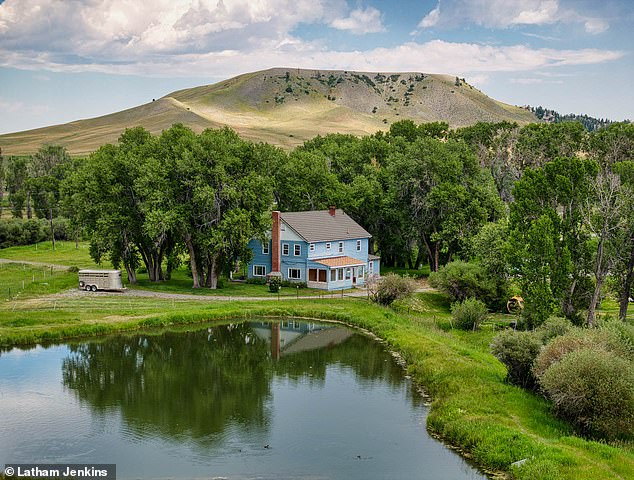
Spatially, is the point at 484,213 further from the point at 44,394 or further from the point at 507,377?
the point at 44,394

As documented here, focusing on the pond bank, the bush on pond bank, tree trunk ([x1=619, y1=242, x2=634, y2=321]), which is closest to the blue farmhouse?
the pond bank

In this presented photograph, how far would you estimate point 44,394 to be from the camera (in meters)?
31.7

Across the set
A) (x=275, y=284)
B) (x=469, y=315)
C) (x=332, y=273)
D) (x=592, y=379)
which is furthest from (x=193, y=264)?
(x=592, y=379)

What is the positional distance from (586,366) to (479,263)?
3106cm

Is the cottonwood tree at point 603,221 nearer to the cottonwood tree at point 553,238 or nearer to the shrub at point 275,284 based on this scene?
the cottonwood tree at point 553,238

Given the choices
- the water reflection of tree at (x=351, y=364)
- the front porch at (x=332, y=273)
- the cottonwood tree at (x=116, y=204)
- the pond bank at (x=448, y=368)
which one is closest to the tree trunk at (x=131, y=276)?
the cottonwood tree at (x=116, y=204)

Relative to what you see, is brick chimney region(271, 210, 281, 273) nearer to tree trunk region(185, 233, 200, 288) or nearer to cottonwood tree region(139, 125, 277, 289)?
cottonwood tree region(139, 125, 277, 289)

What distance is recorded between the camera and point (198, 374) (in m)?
36.2

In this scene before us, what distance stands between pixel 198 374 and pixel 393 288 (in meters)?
20.4

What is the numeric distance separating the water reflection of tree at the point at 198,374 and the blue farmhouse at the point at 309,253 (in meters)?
17.1

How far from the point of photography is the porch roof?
62.9m

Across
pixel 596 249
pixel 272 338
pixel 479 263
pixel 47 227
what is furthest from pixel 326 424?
pixel 47 227

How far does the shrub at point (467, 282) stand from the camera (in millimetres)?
53553

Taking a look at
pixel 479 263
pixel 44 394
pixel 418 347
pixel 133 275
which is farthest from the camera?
pixel 133 275
